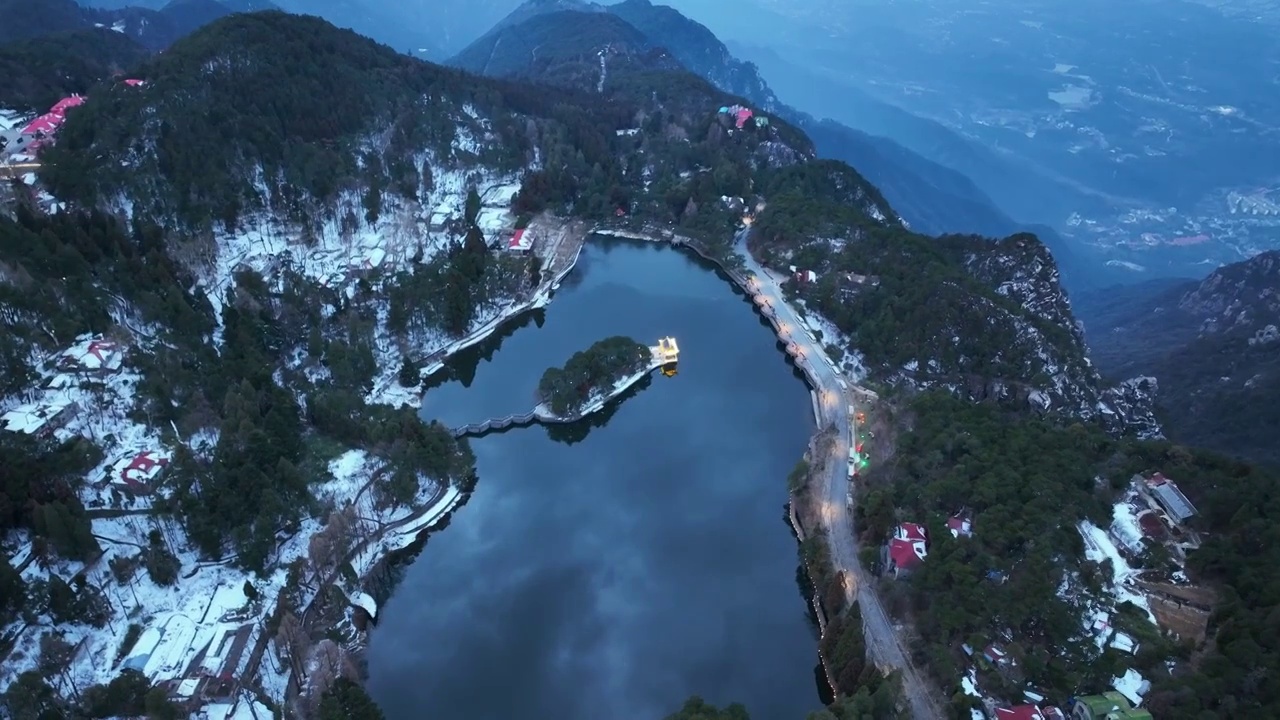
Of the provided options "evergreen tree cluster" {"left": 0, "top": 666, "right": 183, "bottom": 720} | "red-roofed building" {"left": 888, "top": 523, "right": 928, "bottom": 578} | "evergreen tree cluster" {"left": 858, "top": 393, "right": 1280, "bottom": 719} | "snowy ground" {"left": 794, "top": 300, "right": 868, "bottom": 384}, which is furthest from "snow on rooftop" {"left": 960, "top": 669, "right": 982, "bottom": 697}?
"evergreen tree cluster" {"left": 0, "top": 666, "right": 183, "bottom": 720}

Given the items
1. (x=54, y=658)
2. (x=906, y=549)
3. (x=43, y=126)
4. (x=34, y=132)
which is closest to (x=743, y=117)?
(x=906, y=549)

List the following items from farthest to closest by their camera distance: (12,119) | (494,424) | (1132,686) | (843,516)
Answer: (12,119)
(494,424)
(843,516)
(1132,686)

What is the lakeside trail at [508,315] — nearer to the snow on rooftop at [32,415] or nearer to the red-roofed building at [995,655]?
the snow on rooftop at [32,415]

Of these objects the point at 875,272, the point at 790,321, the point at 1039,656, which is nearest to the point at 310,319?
the point at 790,321

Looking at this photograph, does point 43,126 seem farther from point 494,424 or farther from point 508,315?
point 494,424

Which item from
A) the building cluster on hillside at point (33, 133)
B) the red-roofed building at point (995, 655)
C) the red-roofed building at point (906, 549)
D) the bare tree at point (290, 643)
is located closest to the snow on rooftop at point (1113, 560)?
the red-roofed building at point (995, 655)

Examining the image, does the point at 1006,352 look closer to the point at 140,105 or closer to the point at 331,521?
the point at 331,521
